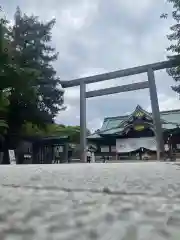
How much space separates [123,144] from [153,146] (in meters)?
1.95

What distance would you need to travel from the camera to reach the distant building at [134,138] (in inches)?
762

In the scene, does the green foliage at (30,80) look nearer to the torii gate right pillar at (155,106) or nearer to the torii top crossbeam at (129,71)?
the torii top crossbeam at (129,71)

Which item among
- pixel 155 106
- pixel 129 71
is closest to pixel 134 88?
pixel 129 71

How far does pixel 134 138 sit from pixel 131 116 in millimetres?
1719

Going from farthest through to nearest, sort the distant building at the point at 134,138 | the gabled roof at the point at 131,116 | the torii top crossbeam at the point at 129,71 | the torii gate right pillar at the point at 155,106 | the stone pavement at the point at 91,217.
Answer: the gabled roof at the point at 131,116 → the distant building at the point at 134,138 → the torii gate right pillar at the point at 155,106 → the torii top crossbeam at the point at 129,71 → the stone pavement at the point at 91,217

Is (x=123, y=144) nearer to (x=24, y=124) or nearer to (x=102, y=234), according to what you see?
(x=24, y=124)

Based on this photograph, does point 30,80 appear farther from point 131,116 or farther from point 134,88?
point 131,116

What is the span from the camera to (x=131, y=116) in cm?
2170

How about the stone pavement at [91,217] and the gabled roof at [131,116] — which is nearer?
the stone pavement at [91,217]

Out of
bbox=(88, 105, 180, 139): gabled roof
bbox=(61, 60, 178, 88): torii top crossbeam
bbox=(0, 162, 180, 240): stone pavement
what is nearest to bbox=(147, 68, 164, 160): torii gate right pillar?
bbox=(61, 60, 178, 88): torii top crossbeam

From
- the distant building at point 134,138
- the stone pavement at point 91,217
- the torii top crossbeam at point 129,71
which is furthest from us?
the distant building at point 134,138

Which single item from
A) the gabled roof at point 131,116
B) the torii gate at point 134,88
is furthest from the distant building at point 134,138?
the torii gate at point 134,88

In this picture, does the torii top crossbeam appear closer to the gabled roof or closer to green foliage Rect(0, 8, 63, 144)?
green foliage Rect(0, 8, 63, 144)

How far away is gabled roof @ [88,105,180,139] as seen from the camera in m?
20.9
